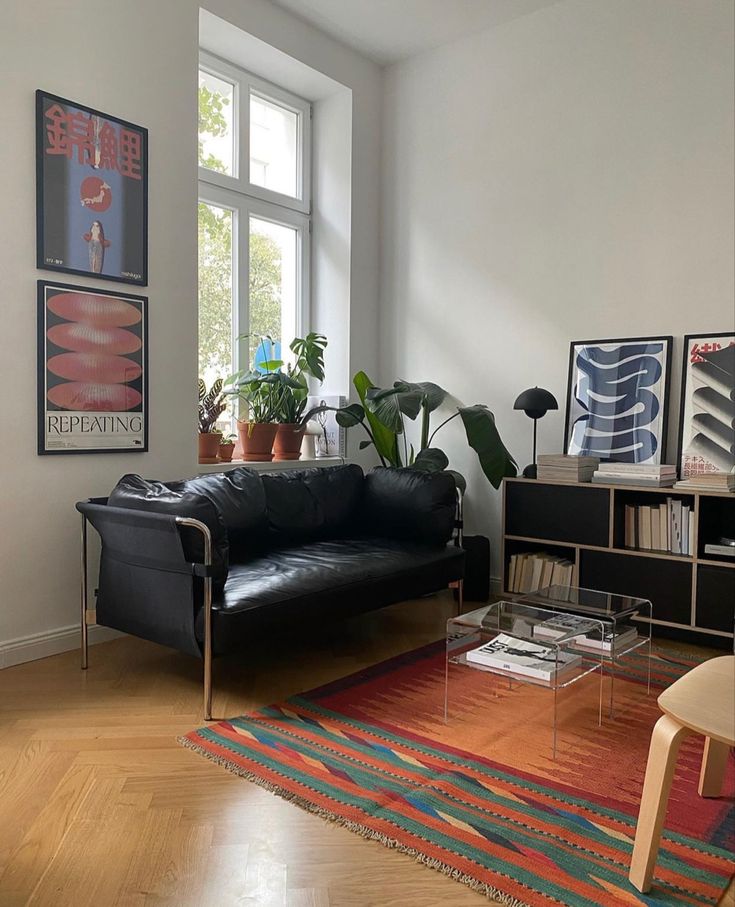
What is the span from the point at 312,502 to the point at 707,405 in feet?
6.94

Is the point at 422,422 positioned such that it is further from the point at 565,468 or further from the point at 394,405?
the point at 565,468

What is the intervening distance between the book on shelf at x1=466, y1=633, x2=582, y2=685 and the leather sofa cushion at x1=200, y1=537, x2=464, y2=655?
2.30ft

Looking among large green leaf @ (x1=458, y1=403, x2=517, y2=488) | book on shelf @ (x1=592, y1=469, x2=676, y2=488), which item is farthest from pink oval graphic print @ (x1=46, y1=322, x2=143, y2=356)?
book on shelf @ (x1=592, y1=469, x2=676, y2=488)

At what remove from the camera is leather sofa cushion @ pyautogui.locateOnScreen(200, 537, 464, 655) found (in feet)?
9.43

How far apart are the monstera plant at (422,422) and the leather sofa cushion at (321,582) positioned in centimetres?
69

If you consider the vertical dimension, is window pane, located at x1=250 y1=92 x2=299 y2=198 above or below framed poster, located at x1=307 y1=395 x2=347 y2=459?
above

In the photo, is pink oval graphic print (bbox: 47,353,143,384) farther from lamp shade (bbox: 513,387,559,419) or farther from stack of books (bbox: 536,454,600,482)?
stack of books (bbox: 536,454,600,482)

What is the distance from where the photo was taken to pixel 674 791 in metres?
2.32

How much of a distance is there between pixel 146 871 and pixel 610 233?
3.87 m

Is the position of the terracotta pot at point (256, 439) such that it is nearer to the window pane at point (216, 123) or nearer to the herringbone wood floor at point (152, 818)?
the window pane at point (216, 123)

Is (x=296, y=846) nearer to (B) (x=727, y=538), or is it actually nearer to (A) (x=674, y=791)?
(A) (x=674, y=791)

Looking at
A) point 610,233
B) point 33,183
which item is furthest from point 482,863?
point 610,233

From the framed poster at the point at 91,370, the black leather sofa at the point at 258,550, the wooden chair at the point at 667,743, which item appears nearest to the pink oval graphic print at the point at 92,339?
the framed poster at the point at 91,370

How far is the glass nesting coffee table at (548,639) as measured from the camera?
2.63 m
